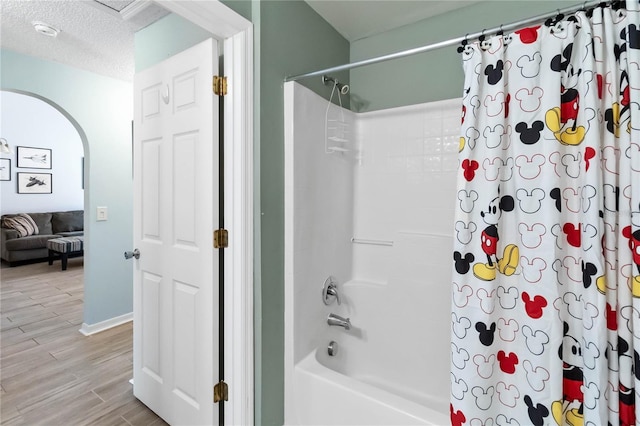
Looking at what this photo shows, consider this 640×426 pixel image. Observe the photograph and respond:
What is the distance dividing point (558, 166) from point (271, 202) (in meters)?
1.15

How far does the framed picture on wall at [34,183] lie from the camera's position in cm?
561

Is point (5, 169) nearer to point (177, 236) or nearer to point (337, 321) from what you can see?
point (177, 236)

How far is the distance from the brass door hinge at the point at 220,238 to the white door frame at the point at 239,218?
3cm

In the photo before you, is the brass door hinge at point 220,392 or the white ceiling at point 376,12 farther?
the white ceiling at point 376,12

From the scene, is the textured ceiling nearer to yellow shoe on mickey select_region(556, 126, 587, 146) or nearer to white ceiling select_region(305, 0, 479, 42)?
white ceiling select_region(305, 0, 479, 42)

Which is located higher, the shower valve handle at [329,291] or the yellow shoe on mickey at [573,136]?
the yellow shoe on mickey at [573,136]

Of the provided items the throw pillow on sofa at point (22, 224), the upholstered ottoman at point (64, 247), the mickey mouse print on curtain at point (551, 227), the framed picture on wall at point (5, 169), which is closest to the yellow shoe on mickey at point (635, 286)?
the mickey mouse print on curtain at point (551, 227)

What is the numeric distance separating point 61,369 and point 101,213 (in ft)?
4.36

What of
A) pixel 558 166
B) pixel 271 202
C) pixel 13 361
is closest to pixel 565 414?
pixel 558 166

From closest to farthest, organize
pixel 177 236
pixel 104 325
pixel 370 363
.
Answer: pixel 177 236 < pixel 370 363 < pixel 104 325

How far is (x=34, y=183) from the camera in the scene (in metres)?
5.76

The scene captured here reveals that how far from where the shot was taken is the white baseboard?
2.83 m

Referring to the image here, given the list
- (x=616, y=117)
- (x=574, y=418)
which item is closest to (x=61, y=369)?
(x=574, y=418)

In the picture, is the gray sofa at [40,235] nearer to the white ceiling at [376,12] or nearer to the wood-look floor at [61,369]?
the wood-look floor at [61,369]
